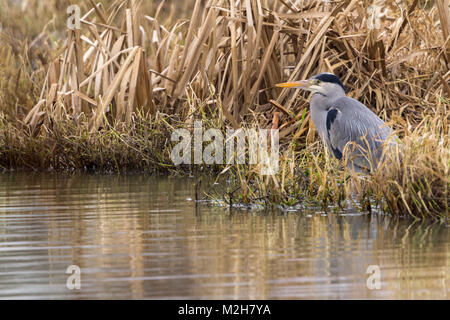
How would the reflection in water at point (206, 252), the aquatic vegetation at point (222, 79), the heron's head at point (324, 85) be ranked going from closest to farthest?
the reflection in water at point (206, 252)
the heron's head at point (324, 85)
the aquatic vegetation at point (222, 79)

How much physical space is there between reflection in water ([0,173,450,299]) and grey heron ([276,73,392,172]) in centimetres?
104

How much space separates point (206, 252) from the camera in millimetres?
6633

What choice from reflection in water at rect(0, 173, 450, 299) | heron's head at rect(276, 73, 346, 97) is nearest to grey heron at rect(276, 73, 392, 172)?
heron's head at rect(276, 73, 346, 97)

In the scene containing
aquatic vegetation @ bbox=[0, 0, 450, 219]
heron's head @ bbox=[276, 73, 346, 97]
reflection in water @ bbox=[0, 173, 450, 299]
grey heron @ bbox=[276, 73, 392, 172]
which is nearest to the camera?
reflection in water @ bbox=[0, 173, 450, 299]

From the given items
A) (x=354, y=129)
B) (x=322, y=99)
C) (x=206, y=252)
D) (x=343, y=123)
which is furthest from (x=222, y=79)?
(x=206, y=252)

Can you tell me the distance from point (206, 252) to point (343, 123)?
9.67 ft

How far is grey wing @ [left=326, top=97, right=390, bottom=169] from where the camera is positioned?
8922 millimetres

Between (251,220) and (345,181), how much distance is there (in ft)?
2.88

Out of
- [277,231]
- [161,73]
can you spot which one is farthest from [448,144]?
[161,73]

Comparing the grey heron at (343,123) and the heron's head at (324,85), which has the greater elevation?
the heron's head at (324,85)

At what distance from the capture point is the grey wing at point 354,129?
8922 mm

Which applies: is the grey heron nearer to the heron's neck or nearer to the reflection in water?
the heron's neck

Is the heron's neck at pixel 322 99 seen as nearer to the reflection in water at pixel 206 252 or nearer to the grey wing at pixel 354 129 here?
the grey wing at pixel 354 129

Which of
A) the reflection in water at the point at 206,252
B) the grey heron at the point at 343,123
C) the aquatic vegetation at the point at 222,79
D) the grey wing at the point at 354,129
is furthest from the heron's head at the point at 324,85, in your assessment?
the reflection in water at the point at 206,252
